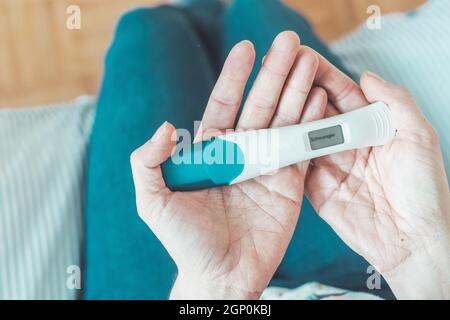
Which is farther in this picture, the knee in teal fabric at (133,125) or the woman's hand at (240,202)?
the knee in teal fabric at (133,125)

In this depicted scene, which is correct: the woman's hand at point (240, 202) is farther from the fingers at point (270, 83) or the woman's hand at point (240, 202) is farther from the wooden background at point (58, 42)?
the wooden background at point (58, 42)

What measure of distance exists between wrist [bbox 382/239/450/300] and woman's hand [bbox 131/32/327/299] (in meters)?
0.09

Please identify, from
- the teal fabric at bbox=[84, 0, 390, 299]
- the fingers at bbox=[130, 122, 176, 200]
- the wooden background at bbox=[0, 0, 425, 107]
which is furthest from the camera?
the wooden background at bbox=[0, 0, 425, 107]

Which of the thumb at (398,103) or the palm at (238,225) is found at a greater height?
the thumb at (398,103)

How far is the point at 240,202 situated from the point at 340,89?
120 mm

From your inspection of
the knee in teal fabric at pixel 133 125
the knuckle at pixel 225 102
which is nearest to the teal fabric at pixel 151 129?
the knee in teal fabric at pixel 133 125

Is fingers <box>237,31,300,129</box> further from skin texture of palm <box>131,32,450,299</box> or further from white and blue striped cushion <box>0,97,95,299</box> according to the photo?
white and blue striped cushion <box>0,97,95,299</box>

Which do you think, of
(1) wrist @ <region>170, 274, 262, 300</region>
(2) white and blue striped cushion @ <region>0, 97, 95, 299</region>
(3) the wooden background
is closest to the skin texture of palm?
(1) wrist @ <region>170, 274, 262, 300</region>

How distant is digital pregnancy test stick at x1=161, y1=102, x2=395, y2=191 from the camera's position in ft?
1.15

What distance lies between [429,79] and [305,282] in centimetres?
25

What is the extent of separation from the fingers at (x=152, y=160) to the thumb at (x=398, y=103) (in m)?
0.16

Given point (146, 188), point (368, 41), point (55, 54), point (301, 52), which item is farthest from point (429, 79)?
point (55, 54)

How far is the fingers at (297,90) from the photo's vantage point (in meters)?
0.36

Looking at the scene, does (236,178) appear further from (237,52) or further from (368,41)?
(368,41)
